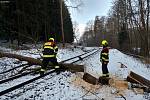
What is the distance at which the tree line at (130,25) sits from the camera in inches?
1527

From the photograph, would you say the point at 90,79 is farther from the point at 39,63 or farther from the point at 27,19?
the point at 27,19

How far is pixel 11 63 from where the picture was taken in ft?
62.7

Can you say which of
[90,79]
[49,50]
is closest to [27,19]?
[49,50]

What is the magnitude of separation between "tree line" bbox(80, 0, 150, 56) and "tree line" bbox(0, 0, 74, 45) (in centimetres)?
1068

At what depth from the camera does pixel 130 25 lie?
192ft

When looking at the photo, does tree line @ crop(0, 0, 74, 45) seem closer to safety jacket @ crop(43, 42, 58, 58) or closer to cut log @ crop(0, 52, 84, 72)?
cut log @ crop(0, 52, 84, 72)

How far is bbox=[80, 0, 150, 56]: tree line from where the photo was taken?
38.8 meters

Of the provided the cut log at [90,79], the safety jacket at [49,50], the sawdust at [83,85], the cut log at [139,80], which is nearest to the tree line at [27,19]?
the safety jacket at [49,50]

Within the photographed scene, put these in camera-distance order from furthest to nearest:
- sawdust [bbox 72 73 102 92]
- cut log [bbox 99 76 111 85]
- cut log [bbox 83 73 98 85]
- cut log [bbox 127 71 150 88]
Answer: cut log [bbox 127 71 150 88]
cut log [bbox 99 76 111 85]
cut log [bbox 83 73 98 85]
sawdust [bbox 72 73 102 92]

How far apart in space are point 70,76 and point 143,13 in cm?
2667

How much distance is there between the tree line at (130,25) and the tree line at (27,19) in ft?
35.0

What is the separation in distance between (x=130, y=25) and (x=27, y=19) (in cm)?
2409

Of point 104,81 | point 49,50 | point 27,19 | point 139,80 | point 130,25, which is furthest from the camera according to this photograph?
point 130,25

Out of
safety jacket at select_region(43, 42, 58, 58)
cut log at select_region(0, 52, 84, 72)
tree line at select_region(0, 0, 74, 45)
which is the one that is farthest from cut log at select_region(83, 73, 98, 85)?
tree line at select_region(0, 0, 74, 45)
